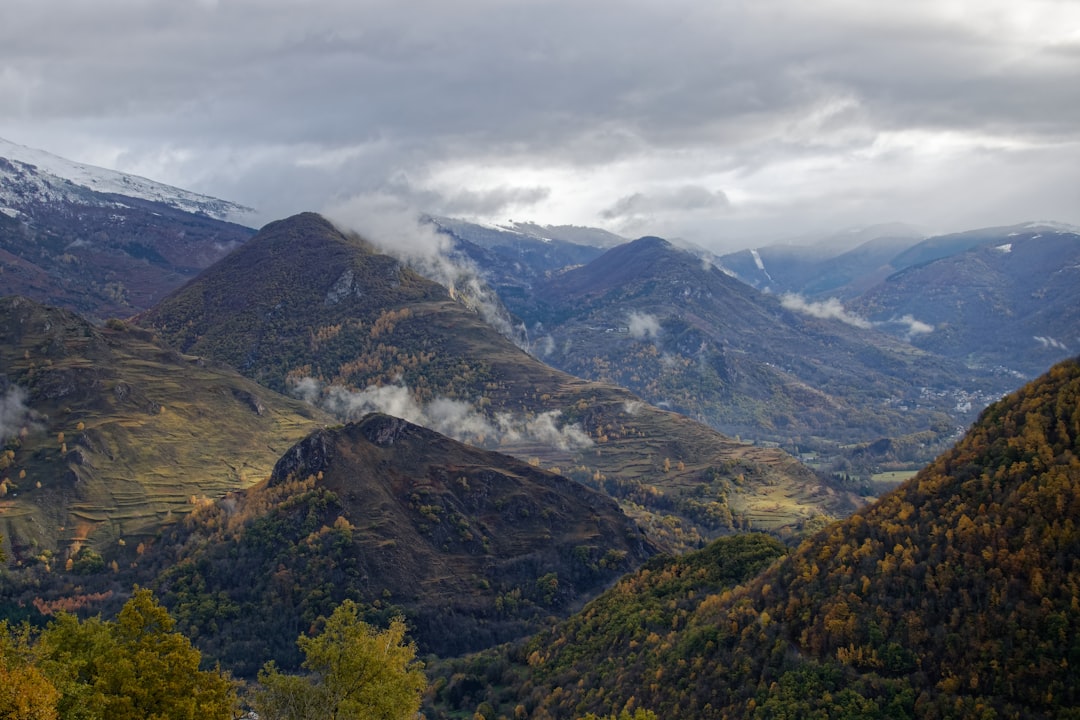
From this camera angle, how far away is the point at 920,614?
94.3 metres

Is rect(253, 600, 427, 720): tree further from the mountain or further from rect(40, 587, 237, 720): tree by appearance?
the mountain

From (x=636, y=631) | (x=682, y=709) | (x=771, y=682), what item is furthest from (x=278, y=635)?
(x=771, y=682)

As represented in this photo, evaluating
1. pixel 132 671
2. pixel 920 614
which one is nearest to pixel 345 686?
pixel 132 671

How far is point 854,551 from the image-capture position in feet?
359

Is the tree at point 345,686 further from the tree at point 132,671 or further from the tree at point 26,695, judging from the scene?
the tree at point 26,695

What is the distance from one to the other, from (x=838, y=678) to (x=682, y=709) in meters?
20.7

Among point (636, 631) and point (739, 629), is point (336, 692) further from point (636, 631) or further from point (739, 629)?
point (636, 631)

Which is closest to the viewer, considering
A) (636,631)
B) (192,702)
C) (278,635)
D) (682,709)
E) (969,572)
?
(192,702)

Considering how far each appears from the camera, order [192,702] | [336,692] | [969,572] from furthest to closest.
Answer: [969,572] < [336,692] < [192,702]

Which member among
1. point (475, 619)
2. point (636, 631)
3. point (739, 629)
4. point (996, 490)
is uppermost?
point (996, 490)

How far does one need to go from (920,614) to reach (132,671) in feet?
248

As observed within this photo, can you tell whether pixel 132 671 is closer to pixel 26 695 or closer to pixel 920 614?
pixel 26 695

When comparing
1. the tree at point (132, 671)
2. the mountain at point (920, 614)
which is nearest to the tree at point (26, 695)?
the tree at point (132, 671)

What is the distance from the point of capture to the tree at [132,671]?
61844mm
